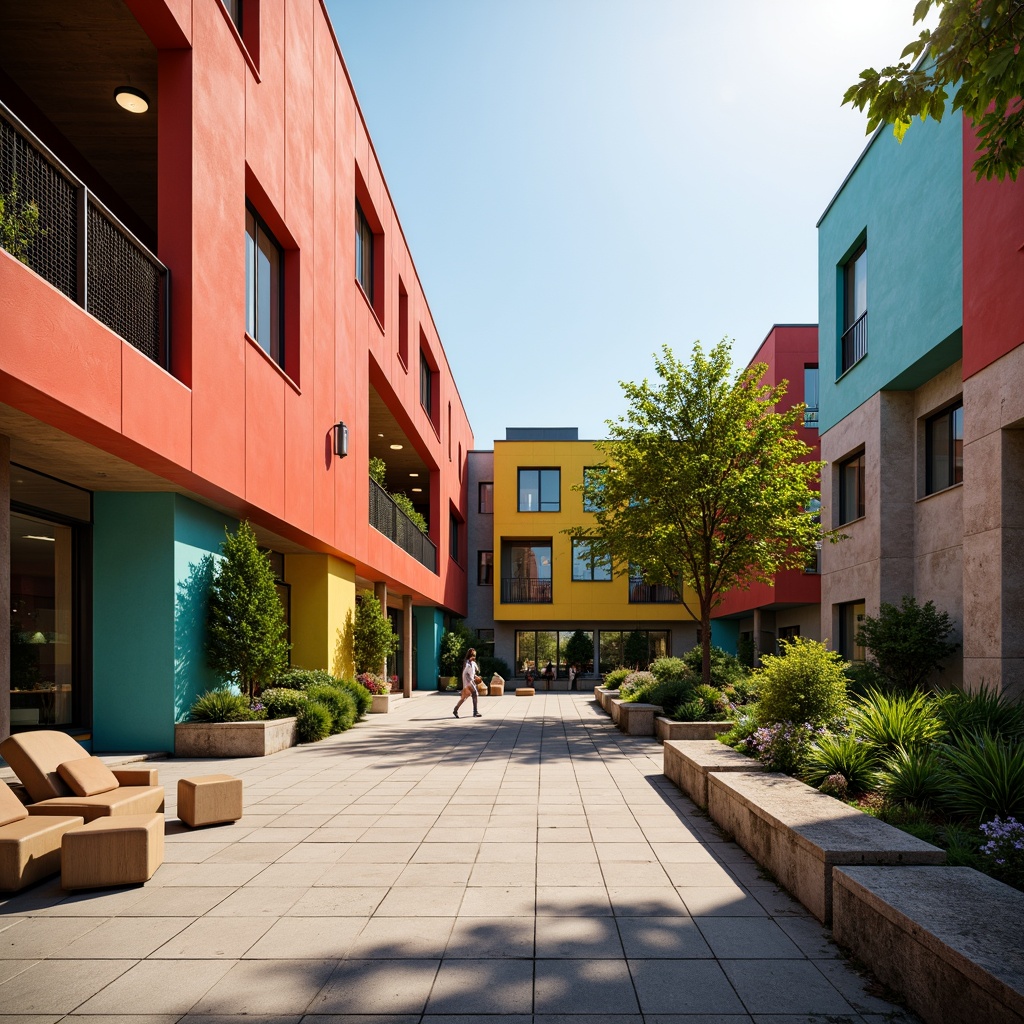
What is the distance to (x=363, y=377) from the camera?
64.0 feet

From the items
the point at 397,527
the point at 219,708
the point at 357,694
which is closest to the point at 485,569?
the point at 397,527

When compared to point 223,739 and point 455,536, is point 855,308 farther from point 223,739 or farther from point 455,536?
point 455,536

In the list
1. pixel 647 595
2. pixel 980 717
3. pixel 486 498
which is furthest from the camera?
pixel 486 498

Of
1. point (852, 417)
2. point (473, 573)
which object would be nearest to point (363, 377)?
point (852, 417)

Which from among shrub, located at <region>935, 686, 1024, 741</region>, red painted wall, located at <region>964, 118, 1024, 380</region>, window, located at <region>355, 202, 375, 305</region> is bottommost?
shrub, located at <region>935, 686, 1024, 741</region>

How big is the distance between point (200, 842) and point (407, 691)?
19.9 meters

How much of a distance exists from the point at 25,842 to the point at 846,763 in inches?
256

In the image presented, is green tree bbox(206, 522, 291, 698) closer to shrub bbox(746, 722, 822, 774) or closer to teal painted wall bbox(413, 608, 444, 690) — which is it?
shrub bbox(746, 722, 822, 774)

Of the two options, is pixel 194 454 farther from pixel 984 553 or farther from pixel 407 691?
pixel 407 691

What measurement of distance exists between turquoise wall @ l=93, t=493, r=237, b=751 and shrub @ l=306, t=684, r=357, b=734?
3.53 metres

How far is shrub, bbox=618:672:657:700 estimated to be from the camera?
61.1ft

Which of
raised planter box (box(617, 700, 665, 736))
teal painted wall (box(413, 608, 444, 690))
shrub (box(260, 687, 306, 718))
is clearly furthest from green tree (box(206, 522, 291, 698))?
teal painted wall (box(413, 608, 444, 690))

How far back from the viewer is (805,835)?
5.47 m

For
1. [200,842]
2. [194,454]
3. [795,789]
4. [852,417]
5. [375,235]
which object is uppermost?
[375,235]
